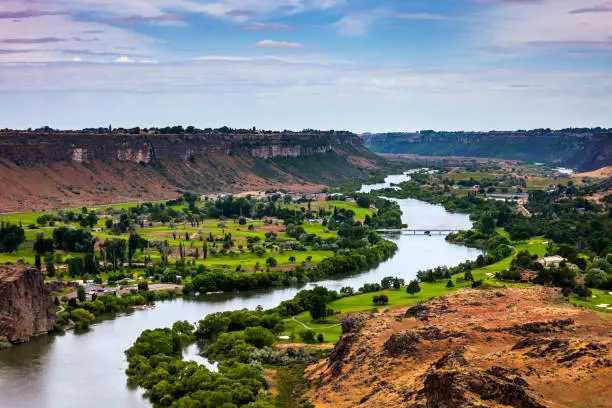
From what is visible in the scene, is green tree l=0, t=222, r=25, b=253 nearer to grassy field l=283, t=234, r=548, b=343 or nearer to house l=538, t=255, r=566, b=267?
grassy field l=283, t=234, r=548, b=343

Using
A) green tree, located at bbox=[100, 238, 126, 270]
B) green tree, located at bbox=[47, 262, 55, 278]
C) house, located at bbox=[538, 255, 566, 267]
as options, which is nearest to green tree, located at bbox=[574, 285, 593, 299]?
house, located at bbox=[538, 255, 566, 267]

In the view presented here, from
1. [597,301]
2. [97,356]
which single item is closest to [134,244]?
[97,356]

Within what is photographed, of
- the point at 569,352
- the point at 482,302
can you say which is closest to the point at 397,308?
the point at 482,302

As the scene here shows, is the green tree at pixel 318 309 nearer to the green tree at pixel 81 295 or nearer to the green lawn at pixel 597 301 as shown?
the green lawn at pixel 597 301

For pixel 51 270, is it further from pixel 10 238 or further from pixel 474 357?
pixel 474 357

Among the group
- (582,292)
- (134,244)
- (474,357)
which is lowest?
(134,244)

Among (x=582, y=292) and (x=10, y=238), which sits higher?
(x=582, y=292)

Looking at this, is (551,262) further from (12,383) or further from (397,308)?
(12,383)
